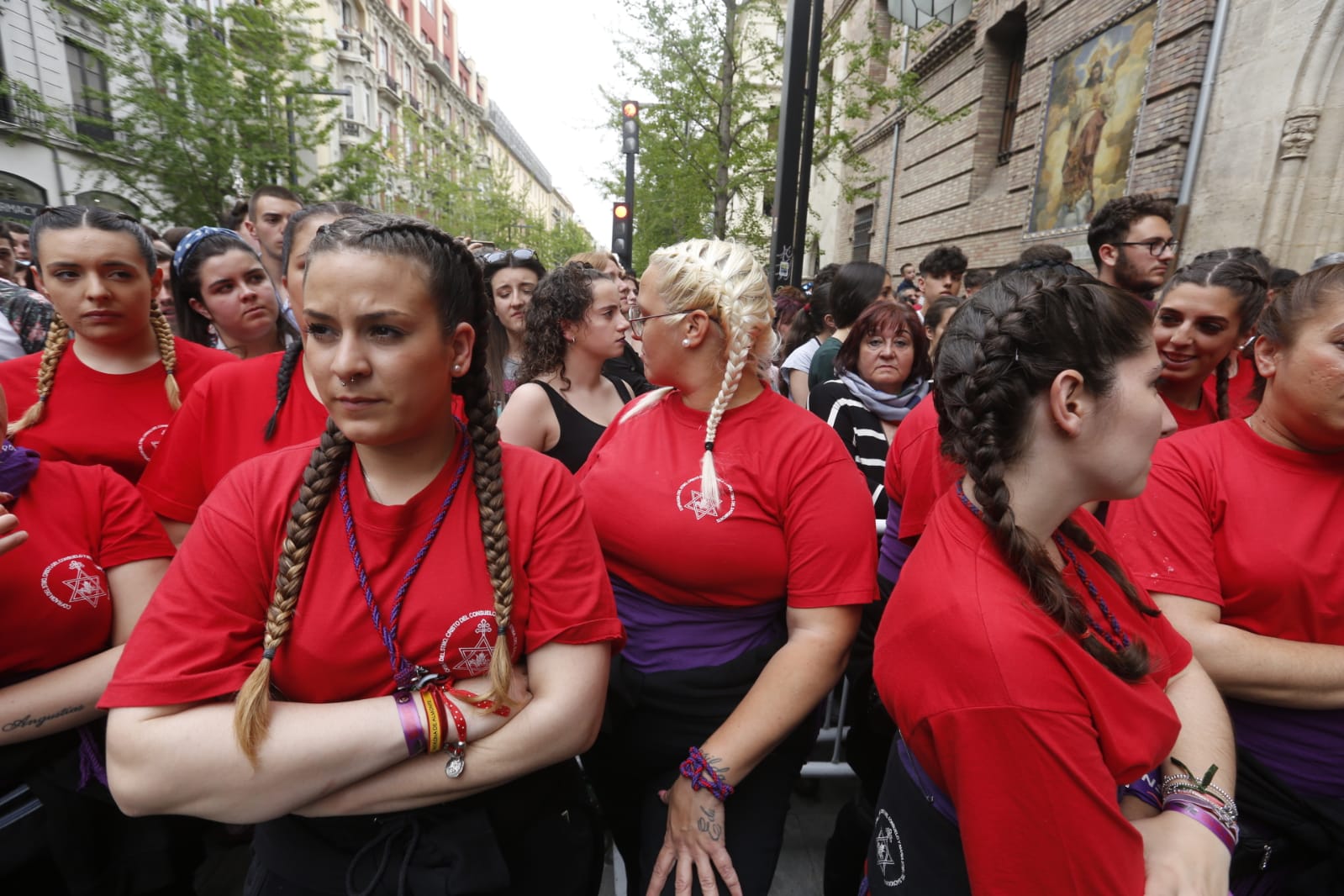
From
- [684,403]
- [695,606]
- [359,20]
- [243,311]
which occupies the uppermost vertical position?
[359,20]

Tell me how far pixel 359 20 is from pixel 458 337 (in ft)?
154

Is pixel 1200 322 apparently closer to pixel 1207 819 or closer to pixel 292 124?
pixel 1207 819

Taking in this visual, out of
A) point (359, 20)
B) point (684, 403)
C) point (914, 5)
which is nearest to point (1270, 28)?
point (914, 5)

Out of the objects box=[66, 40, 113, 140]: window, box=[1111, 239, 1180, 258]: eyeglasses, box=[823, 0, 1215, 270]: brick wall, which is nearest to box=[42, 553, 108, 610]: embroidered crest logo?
box=[1111, 239, 1180, 258]: eyeglasses

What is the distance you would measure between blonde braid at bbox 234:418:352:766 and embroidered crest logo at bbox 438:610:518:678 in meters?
0.30

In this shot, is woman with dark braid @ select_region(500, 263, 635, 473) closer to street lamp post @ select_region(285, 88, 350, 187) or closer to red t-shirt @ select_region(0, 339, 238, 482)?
red t-shirt @ select_region(0, 339, 238, 482)

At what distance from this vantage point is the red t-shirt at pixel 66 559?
159 cm

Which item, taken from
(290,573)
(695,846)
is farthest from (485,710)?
(695,846)

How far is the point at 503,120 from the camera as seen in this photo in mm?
82188

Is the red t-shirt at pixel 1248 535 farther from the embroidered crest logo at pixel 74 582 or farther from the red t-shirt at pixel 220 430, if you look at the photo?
the embroidered crest logo at pixel 74 582

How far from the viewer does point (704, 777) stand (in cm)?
172

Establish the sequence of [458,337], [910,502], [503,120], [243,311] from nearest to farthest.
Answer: [458,337] → [910,502] → [243,311] → [503,120]

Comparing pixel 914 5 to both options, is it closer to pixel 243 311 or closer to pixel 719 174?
pixel 719 174

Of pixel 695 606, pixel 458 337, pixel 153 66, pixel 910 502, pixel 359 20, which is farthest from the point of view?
pixel 359 20
